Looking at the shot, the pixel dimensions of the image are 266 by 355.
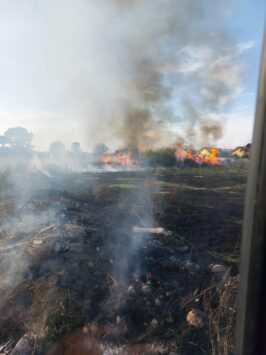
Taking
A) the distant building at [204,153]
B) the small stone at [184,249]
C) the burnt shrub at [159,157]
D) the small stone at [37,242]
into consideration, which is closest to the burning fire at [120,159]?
the burnt shrub at [159,157]

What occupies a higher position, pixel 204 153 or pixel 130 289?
pixel 204 153

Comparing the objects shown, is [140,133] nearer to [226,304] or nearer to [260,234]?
[226,304]

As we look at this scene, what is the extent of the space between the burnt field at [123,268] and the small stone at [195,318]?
12mm

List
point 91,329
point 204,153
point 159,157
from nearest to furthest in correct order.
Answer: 1. point 91,329
2. point 159,157
3. point 204,153

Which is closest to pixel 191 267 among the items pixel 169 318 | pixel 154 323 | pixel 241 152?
pixel 169 318

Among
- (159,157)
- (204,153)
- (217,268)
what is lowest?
(217,268)

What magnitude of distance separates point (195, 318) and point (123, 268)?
132cm

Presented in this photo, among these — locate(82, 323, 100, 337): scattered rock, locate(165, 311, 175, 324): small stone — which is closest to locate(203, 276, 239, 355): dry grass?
locate(165, 311, 175, 324): small stone

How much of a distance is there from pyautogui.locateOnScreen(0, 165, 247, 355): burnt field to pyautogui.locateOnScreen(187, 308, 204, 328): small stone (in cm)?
1

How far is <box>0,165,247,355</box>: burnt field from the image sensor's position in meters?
2.93

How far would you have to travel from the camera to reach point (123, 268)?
3.89 m

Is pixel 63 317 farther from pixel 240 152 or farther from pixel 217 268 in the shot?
pixel 240 152

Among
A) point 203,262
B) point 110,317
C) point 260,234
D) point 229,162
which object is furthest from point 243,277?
point 229,162

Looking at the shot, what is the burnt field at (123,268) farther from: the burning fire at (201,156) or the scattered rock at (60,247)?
the burning fire at (201,156)
